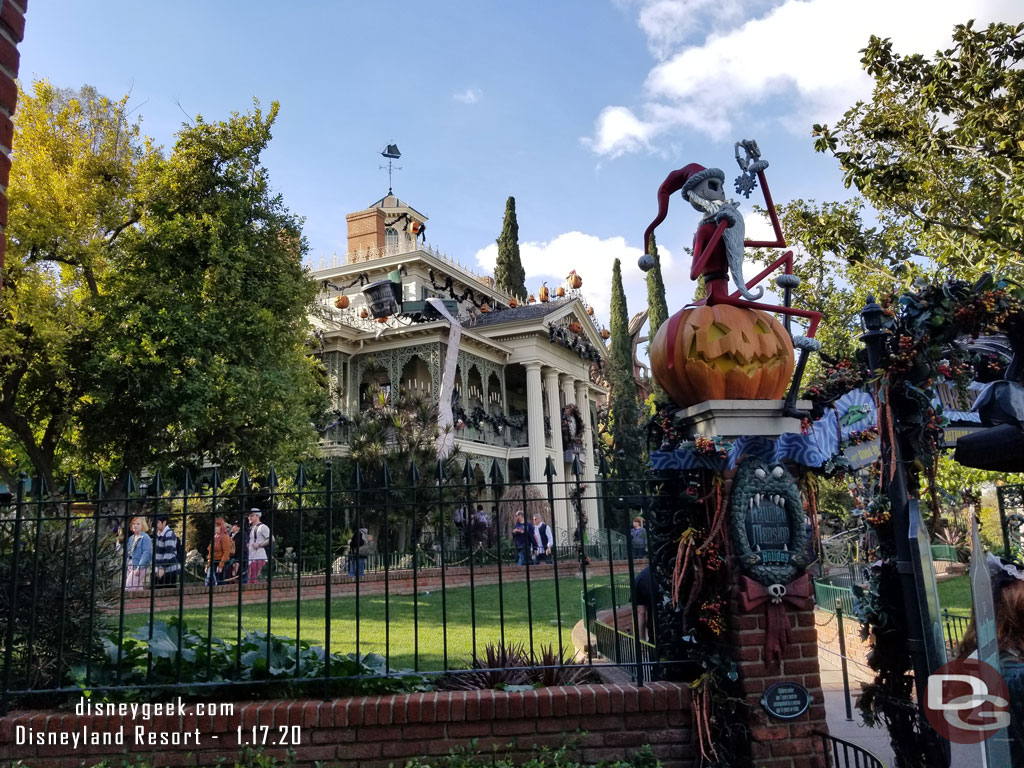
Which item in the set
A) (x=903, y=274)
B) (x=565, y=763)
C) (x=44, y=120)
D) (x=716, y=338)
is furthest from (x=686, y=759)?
(x=44, y=120)

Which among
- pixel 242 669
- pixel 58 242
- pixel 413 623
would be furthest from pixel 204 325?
pixel 242 669

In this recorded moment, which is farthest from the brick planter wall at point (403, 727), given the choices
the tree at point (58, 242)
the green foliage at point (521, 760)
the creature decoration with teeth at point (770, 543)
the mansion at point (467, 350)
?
the mansion at point (467, 350)

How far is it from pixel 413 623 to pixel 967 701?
5.84 meters

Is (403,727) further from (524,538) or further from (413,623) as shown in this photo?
(413,623)

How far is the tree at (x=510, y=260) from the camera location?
39.6 meters

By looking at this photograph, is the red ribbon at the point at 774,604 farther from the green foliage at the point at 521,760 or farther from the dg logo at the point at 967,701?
the green foliage at the point at 521,760

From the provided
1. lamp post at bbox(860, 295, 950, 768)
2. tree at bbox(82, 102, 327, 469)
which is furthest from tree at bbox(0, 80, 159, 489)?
lamp post at bbox(860, 295, 950, 768)

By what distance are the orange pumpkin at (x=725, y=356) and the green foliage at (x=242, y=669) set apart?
263 centimetres

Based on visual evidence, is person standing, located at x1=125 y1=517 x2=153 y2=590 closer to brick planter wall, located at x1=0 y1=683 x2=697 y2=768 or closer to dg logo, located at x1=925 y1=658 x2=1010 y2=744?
brick planter wall, located at x1=0 y1=683 x2=697 y2=768

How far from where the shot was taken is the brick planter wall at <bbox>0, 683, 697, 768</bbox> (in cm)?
430

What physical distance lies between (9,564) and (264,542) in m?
7.78

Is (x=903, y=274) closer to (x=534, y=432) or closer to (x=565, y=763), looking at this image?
(x=565, y=763)

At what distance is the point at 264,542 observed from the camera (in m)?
12.4

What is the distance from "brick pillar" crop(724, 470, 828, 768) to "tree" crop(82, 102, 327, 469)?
13648 millimetres
